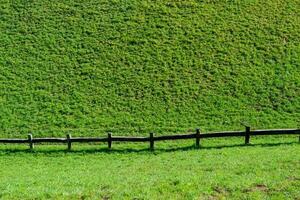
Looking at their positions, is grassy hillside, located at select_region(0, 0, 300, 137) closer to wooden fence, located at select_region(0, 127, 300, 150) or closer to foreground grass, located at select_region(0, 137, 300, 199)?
wooden fence, located at select_region(0, 127, 300, 150)

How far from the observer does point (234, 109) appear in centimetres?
2923

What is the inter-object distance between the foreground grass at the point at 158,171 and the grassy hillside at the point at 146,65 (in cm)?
336

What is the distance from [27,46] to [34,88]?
617 centimetres

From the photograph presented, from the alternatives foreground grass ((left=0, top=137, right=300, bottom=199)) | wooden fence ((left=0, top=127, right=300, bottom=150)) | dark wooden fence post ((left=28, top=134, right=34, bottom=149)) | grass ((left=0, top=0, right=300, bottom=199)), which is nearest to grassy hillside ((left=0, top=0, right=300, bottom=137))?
grass ((left=0, top=0, right=300, bottom=199))

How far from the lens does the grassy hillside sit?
28.7m

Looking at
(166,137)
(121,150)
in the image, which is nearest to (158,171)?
(166,137)

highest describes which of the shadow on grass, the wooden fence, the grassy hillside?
the grassy hillside

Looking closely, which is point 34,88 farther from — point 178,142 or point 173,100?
point 178,142

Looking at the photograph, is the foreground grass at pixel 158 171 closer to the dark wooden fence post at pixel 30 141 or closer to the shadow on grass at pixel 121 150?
the shadow on grass at pixel 121 150

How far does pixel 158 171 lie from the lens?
58.8 ft

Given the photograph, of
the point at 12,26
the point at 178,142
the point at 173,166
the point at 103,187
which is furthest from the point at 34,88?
the point at 103,187

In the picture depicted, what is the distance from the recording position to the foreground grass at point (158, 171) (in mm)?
13266

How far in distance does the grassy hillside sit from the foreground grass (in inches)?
132

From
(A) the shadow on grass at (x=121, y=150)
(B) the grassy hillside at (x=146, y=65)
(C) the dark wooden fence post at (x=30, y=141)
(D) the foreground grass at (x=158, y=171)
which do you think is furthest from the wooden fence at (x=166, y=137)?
(B) the grassy hillside at (x=146, y=65)
